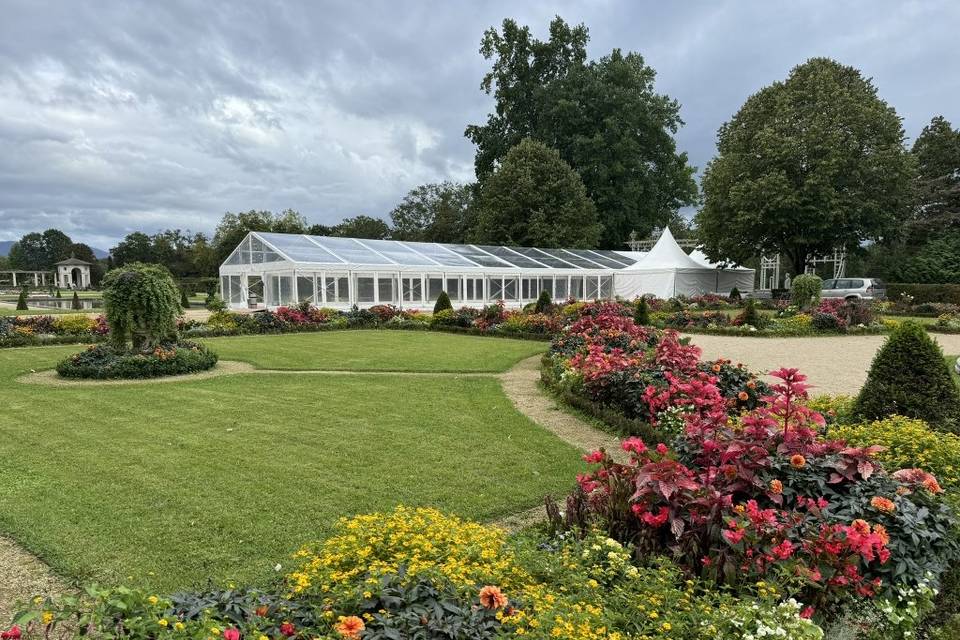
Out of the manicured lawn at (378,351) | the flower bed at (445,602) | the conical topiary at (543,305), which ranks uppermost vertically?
the conical topiary at (543,305)

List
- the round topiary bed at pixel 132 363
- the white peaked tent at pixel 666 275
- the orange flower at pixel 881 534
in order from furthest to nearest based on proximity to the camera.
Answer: the white peaked tent at pixel 666 275
the round topiary bed at pixel 132 363
the orange flower at pixel 881 534

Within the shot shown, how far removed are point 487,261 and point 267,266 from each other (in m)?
9.82

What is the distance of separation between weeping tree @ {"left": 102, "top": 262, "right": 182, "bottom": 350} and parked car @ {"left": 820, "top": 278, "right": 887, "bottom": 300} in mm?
25671

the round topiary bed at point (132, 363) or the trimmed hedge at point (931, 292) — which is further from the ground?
the trimmed hedge at point (931, 292)

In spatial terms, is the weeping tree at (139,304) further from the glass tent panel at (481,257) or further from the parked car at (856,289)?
the parked car at (856,289)

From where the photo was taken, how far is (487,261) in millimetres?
26203

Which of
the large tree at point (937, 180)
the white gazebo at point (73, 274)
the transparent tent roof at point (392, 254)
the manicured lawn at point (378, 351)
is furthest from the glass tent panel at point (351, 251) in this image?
the white gazebo at point (73, 274)

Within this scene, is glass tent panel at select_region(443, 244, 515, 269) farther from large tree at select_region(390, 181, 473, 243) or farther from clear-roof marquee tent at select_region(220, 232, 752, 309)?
large tree at select_region(390, 181, 473, 243)

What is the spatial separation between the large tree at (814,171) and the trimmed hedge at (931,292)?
285 cm

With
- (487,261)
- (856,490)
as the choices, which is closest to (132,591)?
(856,490)

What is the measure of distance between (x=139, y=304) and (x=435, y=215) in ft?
145

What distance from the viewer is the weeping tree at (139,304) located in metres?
9.32

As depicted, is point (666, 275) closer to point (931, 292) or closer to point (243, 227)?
point (931, 292)

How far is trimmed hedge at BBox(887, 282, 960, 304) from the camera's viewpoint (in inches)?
931
